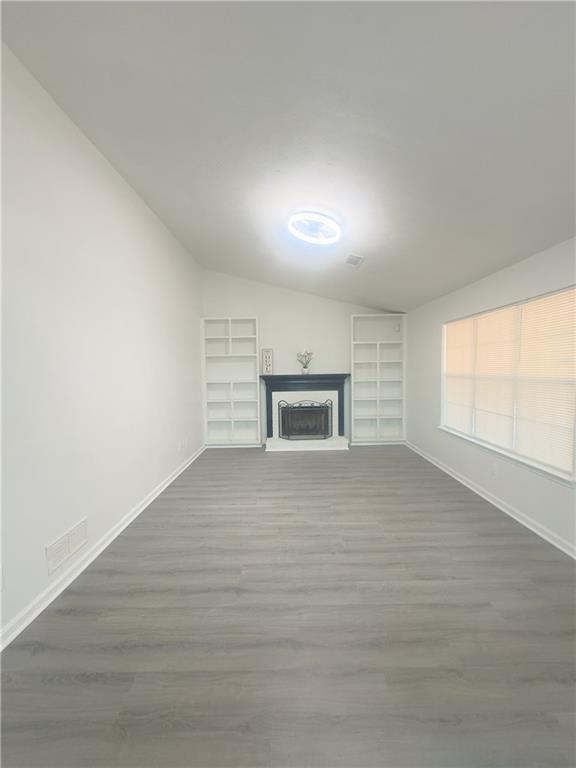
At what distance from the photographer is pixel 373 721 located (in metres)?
1.14

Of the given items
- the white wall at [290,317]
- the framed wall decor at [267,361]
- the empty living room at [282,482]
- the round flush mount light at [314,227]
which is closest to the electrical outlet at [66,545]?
the empty living room at [282,482]

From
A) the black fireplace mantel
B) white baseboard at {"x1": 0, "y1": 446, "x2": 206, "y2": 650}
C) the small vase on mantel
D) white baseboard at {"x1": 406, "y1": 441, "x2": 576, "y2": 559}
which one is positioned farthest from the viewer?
the small vase on mantel

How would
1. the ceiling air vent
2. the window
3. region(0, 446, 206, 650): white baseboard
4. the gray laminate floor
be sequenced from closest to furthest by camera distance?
the gray laminate floor → region(0, 446, 206, 650): white baseboard → the window → the ceiling air vent

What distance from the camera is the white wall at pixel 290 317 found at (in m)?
5.32

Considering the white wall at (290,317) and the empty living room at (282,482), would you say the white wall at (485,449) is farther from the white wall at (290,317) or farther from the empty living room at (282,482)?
the white wall at (290,317)

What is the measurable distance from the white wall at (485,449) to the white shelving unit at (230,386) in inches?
104

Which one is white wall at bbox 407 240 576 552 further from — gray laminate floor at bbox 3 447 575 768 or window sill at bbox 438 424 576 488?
gray laminate floor at bbox 3 447 575 768

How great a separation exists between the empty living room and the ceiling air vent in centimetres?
10

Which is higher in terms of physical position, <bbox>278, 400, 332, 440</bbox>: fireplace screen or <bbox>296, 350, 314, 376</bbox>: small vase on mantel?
<bbox>296, 350, 314, 376</bbox>: small vase on mantel

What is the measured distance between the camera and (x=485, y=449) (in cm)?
308

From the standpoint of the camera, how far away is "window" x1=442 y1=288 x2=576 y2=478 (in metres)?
2.29

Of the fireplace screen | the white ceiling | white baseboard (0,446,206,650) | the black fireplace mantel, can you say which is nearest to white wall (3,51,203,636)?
white baseboard (0,446,206,650)

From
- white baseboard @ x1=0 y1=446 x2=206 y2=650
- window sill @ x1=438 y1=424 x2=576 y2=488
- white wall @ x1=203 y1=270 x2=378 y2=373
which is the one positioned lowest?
white baseboard @ x1=0 y1=446 x2=206 y2=650

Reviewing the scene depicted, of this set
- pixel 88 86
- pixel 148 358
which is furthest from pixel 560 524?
pixel 88 86
